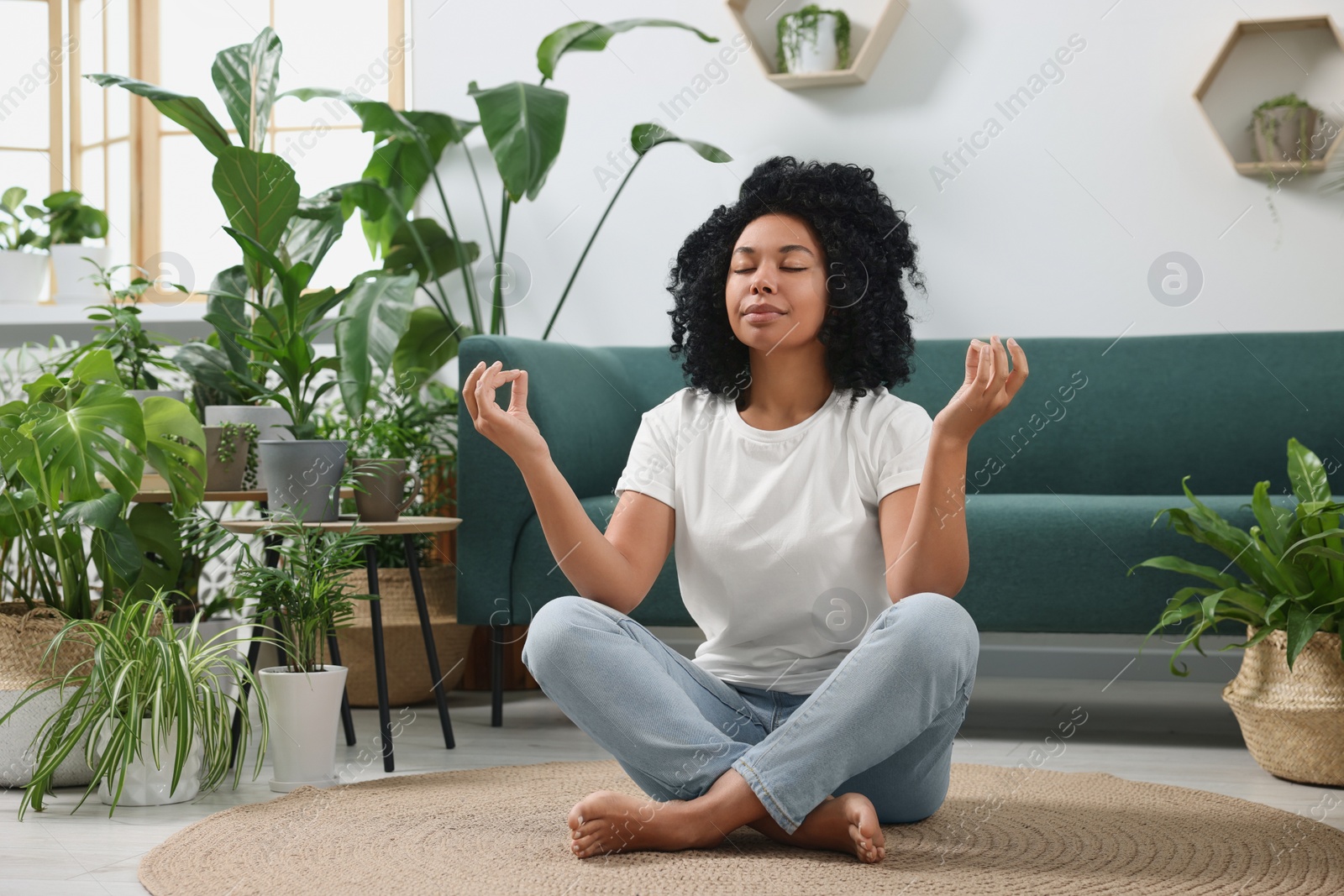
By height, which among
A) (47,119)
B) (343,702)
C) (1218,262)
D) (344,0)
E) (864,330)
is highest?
(344,0)

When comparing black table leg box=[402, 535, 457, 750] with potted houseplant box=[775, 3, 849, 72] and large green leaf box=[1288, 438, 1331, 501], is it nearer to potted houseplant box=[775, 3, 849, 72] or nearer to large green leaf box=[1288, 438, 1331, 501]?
large green leaf box=[1288, 438, 1331, 501]

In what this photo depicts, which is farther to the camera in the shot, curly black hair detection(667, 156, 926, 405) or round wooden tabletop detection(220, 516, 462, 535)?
round wooden tabletop detection(220, 516, 462, 535)

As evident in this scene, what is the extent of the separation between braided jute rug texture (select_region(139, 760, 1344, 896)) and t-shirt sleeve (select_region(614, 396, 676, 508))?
412mm

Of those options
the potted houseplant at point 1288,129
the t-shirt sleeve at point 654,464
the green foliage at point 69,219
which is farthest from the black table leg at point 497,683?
the potted houseplant at point 1288,129

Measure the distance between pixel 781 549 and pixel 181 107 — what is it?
65.7 inches

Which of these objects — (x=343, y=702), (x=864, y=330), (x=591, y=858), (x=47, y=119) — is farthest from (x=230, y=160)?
(x=47, y=119)

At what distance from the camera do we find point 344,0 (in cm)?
331

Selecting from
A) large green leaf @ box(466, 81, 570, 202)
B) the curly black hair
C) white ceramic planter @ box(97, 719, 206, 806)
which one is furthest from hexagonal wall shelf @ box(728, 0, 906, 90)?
white ceramic planter @ box(97, 719, 206, 806)

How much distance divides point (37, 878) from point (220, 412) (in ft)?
3.12

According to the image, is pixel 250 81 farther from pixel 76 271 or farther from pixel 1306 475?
pixel 1306 475

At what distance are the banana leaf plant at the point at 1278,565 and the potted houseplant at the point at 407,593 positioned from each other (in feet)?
4.61

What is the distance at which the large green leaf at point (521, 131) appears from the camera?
241 centimetres

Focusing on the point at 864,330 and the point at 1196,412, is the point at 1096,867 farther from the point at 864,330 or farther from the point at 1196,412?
the point at 1196,412

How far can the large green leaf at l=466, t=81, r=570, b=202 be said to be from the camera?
A: 94.7 inches
